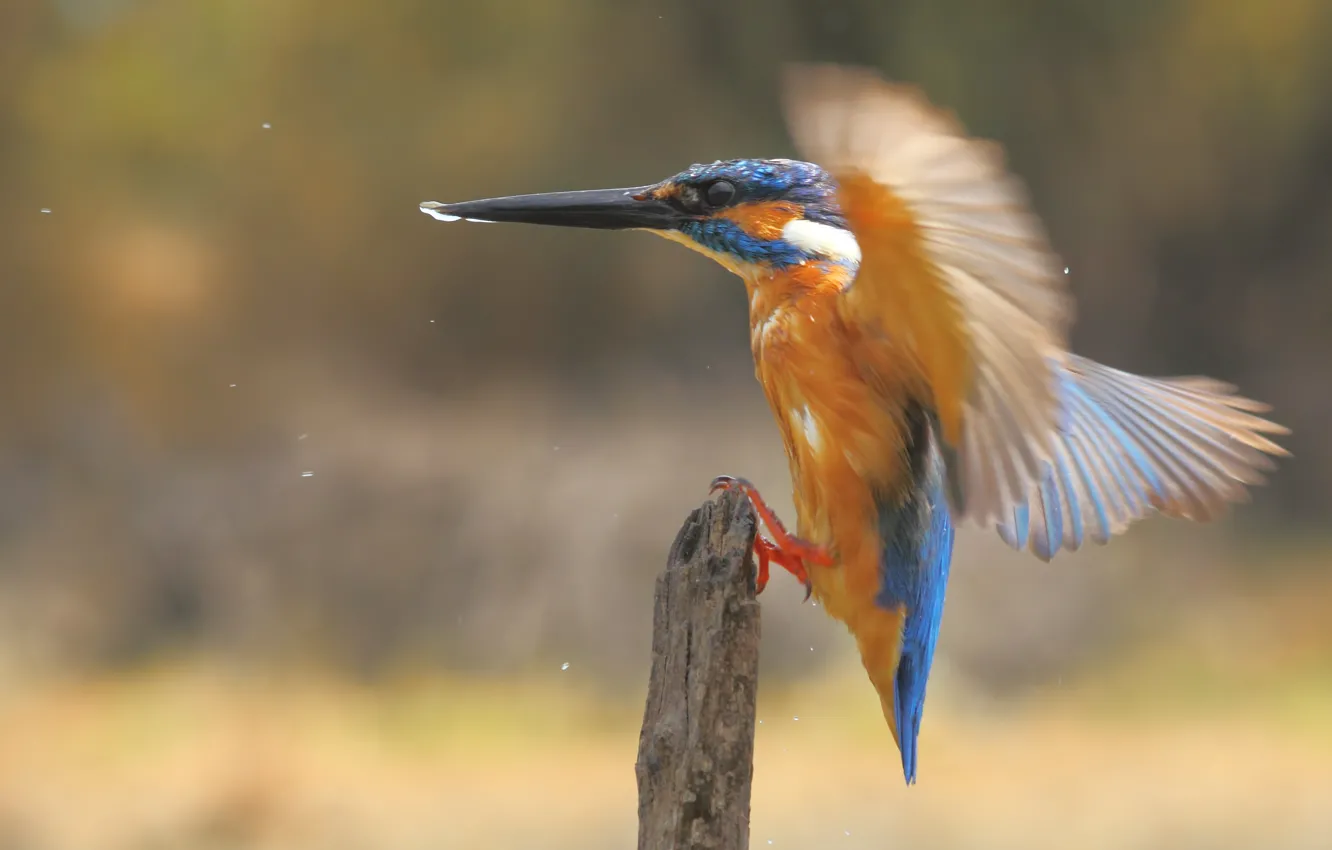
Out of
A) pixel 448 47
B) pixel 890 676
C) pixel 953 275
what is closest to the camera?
pixel 953 275

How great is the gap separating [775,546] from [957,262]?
357 mm

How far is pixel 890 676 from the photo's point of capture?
4.38 ft

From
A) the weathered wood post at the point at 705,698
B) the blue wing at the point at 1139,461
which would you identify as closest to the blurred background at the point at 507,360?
the blue wing at the point at 1139,461

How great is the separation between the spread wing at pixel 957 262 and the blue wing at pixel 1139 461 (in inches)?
13.5

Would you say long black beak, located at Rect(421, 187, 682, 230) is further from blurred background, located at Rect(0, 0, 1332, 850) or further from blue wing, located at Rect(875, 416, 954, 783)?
blurred background, located at Rect(0, 0, 1332, 850)

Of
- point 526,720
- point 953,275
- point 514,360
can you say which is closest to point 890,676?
point 953,275

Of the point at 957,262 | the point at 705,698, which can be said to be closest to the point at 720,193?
the point at 957,262

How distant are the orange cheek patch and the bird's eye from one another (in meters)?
0.02

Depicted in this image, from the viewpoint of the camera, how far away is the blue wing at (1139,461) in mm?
1420

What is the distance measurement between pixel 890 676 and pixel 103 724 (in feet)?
7.63

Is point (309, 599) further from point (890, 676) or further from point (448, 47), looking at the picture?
point (890, 676)

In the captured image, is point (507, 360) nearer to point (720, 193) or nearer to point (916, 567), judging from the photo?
point (720, 193)

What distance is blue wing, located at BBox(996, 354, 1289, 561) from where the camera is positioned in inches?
55.9

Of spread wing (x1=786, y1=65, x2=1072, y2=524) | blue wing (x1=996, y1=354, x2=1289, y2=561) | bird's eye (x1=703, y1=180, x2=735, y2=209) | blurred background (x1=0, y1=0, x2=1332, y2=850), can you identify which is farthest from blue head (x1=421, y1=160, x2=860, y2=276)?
blurred background (x1=0, y1=0, x2=1332, y2=850)
